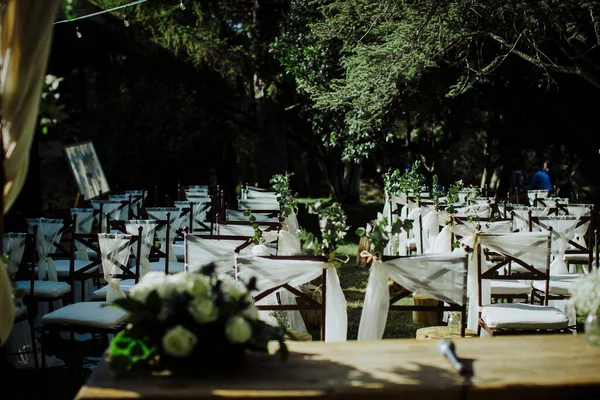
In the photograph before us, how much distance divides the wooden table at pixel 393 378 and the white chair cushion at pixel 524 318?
5.47ft

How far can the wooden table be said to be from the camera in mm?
2686

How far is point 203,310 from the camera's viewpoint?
2.81 metres

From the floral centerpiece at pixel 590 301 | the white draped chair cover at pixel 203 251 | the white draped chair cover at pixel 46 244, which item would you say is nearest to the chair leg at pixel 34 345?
the white draped chair cover at pixel 46 244

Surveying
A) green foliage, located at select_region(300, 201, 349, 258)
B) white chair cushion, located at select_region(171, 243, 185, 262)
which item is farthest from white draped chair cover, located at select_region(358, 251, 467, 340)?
white chair cushion, located at select_region(171, 243, 185, 262)

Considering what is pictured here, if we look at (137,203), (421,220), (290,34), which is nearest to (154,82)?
(290,34)

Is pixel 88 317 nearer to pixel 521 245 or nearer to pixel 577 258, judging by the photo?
pixel 521 245

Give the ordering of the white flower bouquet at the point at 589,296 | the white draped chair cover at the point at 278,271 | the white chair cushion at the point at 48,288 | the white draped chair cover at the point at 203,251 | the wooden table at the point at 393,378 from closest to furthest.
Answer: the wooden table at the point at 393,378
the white flower bouquet at the point at 589,296
the white draped chair cover at the point at 278,271
the white draped chair cover at the point at 203,251
the white chair cushion at the point at 48,288

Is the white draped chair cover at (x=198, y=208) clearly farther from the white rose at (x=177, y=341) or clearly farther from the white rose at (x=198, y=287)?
the white rose at (x=177, y=341)

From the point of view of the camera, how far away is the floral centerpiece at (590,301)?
10.5 feet

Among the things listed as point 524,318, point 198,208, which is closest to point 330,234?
point 524,318

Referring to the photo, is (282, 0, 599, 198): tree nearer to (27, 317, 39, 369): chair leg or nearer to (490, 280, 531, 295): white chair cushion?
(490, 280, 531, 295): white chair cushion

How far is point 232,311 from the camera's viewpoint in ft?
9.59

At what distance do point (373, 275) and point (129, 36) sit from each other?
52.6 ft

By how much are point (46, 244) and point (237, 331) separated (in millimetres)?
4555
